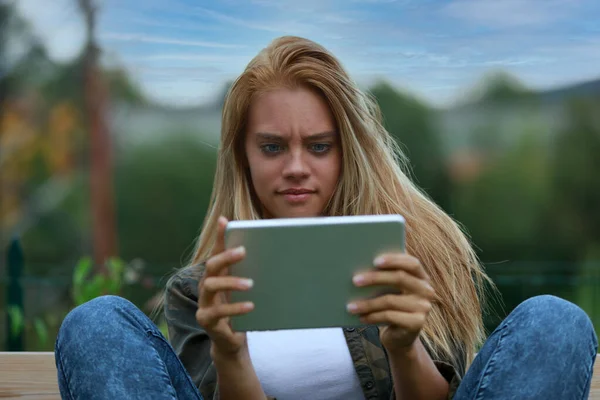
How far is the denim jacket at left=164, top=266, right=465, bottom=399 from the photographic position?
167 cm

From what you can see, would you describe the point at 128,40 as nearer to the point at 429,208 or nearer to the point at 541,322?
the point at 429,208

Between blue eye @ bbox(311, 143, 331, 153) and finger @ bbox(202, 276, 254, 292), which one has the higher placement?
blue eye @ bbox(311, 143, 331, 153)

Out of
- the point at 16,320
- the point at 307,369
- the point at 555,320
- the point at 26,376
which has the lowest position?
the point at 16,320

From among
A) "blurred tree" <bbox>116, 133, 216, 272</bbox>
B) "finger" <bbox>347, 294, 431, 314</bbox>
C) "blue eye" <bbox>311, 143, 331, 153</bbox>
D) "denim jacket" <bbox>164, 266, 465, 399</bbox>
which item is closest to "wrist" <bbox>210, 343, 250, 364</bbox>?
"denim jacket" <bbox>164, 266, 465, 399</bbox>

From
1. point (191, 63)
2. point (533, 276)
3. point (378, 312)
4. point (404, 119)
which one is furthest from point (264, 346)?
point (533, 276)

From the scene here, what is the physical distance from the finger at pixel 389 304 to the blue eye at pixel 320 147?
47 cm

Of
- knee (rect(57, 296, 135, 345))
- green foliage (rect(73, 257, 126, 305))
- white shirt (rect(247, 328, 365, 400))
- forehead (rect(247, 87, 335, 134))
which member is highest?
forehead (rect(247, 87, 335, 134))

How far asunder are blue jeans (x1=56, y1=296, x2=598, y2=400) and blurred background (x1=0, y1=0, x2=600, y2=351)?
5.61 feet

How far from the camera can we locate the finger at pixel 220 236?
134 centimetres

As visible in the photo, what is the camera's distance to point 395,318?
1.37 metres

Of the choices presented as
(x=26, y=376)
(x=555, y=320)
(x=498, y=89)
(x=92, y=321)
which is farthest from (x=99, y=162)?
(x=555, y=320)

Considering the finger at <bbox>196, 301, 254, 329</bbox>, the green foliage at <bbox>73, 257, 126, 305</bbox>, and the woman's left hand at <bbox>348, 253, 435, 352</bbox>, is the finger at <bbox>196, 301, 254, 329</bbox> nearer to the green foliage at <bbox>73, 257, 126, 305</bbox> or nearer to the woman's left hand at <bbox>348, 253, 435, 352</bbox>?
the woman's left hand at <bbox>348, 253, 435, 352</bbox>

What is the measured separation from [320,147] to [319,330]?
1.25 ft

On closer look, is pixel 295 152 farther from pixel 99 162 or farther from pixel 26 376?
pixel 99 162
